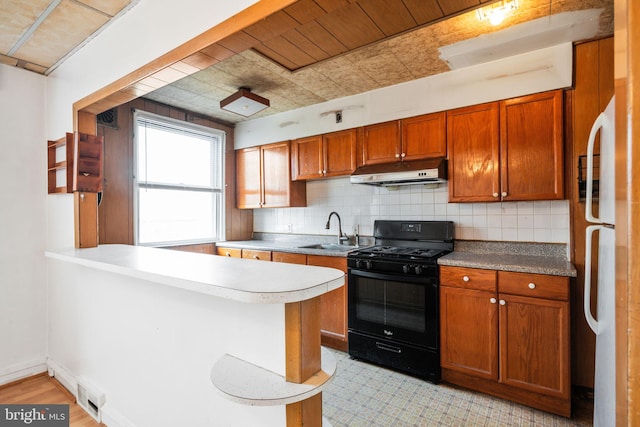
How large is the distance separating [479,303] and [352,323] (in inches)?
43.3

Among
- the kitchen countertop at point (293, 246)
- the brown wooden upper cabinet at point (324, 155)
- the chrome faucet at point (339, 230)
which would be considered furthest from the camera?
the chrome faucet at point (339, 230)

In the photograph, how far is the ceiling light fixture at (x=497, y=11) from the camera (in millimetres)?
Result: 1795

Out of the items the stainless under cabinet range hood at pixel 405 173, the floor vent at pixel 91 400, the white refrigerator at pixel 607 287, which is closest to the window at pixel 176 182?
the floor vent at pixel 91 400

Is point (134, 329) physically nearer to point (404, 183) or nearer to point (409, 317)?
point (409, 317)

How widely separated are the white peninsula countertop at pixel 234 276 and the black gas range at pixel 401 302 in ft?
4.70

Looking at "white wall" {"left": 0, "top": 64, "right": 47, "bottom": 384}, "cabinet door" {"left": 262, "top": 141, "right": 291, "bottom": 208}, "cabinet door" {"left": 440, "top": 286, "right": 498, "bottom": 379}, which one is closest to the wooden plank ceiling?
"cabinet door" {"left": 262, "top": 141, "right": 291, "bottom": 208}

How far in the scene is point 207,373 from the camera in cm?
137

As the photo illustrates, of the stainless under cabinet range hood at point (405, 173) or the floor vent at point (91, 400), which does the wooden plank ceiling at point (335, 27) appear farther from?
the floor vent at point (91, 400)

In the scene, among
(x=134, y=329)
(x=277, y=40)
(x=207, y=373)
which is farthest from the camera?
(x=277, y=40)

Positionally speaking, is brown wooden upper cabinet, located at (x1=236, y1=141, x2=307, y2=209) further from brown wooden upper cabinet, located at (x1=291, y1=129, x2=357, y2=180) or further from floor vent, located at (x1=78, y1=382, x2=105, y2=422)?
floor vent, located at (x1=78, y1=382, x2=105, y2=422)

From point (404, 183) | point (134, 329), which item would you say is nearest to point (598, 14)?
point (404, 183)

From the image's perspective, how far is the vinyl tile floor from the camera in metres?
1.94

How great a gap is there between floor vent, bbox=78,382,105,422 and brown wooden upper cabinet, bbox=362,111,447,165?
2.82 meters

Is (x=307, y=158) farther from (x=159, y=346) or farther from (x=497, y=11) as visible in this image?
(x=159, y=346)
